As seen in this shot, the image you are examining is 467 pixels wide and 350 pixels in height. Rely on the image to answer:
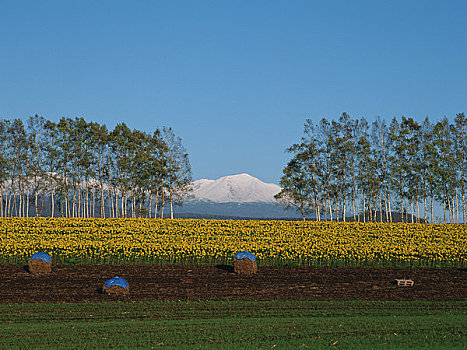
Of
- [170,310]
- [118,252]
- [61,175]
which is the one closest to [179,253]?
[118,252]

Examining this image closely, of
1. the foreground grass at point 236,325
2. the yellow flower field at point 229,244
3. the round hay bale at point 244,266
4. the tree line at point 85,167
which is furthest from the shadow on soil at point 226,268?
the tree line at point 85,167

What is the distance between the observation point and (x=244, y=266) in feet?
86.2

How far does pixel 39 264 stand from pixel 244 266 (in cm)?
1079

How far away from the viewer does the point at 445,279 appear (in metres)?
25.6

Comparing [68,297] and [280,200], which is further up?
[280,200]

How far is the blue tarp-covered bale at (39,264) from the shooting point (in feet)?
84.2

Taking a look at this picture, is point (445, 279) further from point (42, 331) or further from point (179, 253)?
point (42, 331)

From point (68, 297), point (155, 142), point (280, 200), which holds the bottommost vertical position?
point (68, 297)

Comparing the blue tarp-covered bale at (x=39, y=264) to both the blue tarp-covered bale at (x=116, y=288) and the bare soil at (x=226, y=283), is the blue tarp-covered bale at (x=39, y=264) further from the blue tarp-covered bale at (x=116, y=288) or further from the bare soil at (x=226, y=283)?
the blue tarp-covered bale at (x=116, y=288)

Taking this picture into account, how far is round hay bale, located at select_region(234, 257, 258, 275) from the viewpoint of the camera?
26.2 metres

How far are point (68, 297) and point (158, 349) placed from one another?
30.8ft

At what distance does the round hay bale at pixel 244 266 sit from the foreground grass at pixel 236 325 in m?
6.66

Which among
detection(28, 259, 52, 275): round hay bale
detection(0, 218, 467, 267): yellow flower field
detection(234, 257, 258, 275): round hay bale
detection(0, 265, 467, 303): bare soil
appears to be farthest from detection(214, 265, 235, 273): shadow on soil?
detection(28, 259, 52, 275): round hay bale

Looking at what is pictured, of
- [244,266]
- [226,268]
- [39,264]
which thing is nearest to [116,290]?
[39,264]
